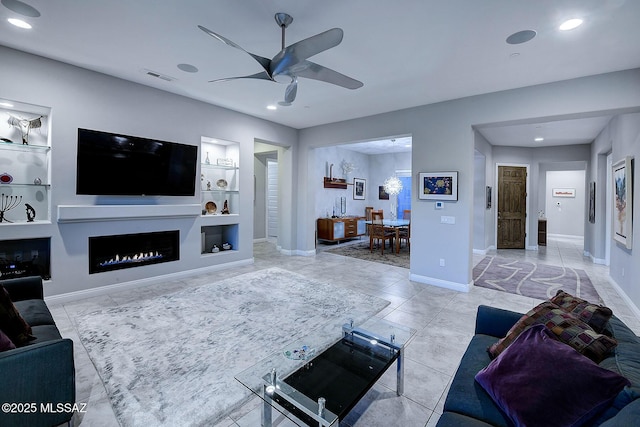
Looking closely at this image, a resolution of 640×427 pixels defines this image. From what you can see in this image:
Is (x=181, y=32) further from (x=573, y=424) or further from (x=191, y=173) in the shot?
(x=573, y=424)

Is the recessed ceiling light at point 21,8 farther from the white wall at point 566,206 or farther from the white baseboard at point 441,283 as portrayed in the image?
the white wall at point 566,206

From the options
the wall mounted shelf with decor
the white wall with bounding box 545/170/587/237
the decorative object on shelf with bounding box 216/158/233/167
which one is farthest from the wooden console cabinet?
the white wall with bounding box 545/170/587/237

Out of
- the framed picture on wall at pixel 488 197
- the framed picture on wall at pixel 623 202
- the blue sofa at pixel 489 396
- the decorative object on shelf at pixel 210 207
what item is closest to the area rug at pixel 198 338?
the blue sofa at pixel 489 396

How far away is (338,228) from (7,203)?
6.74 meters

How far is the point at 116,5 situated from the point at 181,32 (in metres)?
0.55

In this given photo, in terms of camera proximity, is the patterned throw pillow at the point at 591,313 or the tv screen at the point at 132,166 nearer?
the patterned throw pillow at the point at 591,313

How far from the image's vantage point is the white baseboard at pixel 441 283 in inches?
179

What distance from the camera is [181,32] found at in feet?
9.55

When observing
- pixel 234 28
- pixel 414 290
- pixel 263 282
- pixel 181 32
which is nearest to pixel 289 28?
pixel 234 28

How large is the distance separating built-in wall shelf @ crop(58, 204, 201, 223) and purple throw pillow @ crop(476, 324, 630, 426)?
455cm

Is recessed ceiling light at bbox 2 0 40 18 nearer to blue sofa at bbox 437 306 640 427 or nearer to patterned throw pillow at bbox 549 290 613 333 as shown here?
blue sofa at bbox 437 306 640 427

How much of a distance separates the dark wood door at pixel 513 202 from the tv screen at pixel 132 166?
7.93m

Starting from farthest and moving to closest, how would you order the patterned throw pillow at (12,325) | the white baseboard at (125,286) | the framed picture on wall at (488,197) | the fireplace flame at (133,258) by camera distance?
the framed picture on wall at (488,197) → the fireplace flame at (133,258) → the white baseboard at (125,286) → the patterned throw pillow at (12,325)

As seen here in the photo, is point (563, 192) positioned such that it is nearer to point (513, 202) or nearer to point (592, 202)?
point (513, 202)
